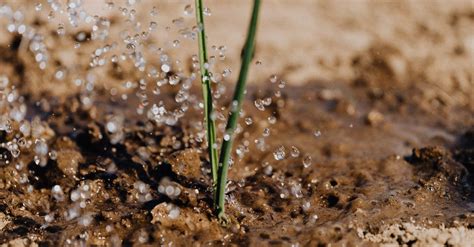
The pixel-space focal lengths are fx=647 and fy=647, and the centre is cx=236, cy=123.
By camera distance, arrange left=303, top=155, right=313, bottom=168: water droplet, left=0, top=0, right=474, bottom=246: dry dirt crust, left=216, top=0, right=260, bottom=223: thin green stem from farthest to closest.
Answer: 1. left=303, top=155, right=313, bottom=168: water droplet
2. left=0, top=0, right=474, bottom=246: dry dirt crust
3. left=216, top=0, right=260, bottom=223: thin green stem

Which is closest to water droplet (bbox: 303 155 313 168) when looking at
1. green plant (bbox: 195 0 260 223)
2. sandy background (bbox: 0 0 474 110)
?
green plant (bbox: 195 0 260 223)

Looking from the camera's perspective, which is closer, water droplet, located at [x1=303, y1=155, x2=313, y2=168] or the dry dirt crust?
the dry dirt crust

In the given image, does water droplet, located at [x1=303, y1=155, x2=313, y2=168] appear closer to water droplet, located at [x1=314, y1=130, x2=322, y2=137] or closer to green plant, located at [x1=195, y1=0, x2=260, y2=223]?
water droplet, located at [x1=314, y1=130, x2=322, y2=137]

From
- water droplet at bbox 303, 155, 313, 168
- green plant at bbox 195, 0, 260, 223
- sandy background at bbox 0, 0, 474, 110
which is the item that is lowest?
sandy background at bbox 0, 0, 474, 110

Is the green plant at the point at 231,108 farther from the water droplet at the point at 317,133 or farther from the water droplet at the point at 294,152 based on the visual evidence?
the water droplet at the point at 317,133

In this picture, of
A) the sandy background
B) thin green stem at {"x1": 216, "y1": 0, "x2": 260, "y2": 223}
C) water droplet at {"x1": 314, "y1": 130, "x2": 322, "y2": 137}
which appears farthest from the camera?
the sandy background

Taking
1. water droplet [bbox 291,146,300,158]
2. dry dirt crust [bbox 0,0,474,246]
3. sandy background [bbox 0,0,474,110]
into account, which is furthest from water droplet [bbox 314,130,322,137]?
sandy background [bbox 0,0,474,110]

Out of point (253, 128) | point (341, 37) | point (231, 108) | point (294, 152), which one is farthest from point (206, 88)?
point (341, 37)

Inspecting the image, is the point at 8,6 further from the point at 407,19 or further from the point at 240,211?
the point at 407,19

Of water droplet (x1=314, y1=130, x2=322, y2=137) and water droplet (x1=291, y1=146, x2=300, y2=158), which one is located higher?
water droplet (x1=291, y1=146, x2=300, y2=158)
